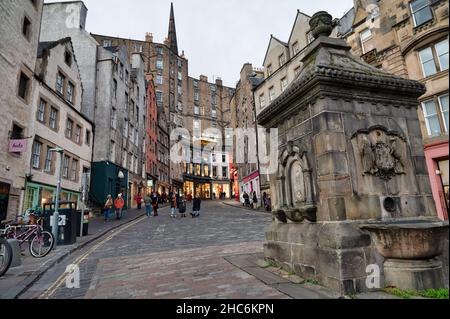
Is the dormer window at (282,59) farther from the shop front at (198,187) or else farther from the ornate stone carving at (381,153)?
the shop front at (198,187)

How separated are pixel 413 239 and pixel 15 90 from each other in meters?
17.1

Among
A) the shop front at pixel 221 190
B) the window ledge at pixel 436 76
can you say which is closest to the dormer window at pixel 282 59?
the window ledge at pixel 436 76

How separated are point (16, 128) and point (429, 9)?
2248cm

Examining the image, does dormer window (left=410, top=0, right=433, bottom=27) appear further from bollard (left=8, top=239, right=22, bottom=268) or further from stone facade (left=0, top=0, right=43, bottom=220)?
stone facade (left=0, top=0, right=43, bottom=220)

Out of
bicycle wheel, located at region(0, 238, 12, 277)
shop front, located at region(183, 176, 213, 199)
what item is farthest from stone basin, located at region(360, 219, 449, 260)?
shop front, located at region(183, 176, 213, 199)

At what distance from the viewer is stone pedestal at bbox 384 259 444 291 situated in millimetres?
3473

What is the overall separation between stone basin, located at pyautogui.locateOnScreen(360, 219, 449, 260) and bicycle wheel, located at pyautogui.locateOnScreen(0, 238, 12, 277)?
706 cm

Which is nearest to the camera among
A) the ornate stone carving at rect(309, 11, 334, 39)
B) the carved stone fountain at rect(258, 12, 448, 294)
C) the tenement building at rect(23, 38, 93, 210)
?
the carved stone fountain at rect(258, 12, 448, 294)

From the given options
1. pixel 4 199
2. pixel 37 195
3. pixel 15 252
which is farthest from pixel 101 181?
pixel 15 252

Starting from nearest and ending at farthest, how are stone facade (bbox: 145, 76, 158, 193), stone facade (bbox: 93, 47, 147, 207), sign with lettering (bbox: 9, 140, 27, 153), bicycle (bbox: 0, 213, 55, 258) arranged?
bicycle (bbox: 0, 213, 55, 258) → sign with lettering (bbox: 9, 140, 27, 153) → stone facade (bbox: 93, 47, 147, 207) → stone facade (bbox: 145, 76, 158, 193)

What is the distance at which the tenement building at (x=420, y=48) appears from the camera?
45.4 feet

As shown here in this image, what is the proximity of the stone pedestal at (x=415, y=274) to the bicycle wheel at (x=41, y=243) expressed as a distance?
883cm

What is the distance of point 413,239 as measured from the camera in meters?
3.50

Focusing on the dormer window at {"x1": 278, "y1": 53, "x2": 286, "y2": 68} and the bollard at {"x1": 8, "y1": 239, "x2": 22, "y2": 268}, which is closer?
the bollard at {"x1": 8, "y1": 239, "x2": 22, "y2": 268}
